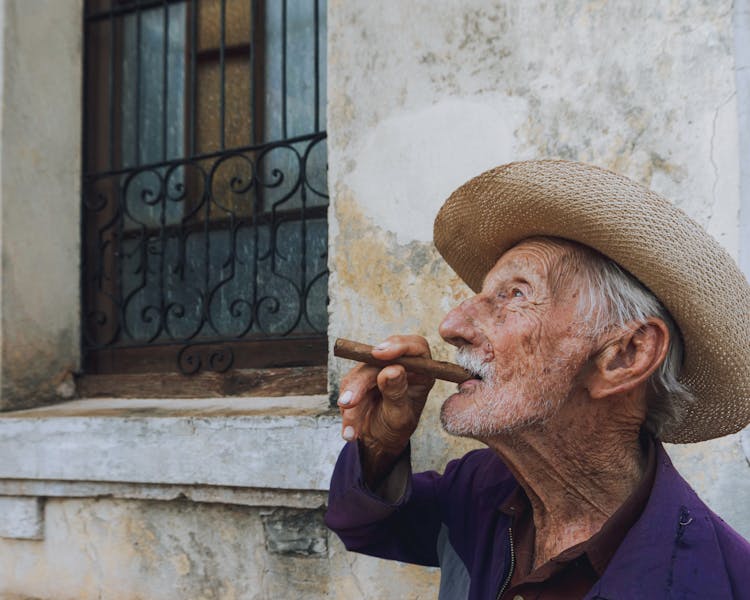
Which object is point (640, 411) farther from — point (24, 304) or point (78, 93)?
point (78, 93)

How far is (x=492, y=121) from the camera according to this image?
7.95 feet

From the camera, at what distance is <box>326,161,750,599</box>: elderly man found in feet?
4.60

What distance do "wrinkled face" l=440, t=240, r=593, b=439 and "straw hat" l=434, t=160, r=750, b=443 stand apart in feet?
0.36

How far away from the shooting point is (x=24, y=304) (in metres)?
3.31

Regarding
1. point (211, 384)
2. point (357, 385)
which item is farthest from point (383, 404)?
point (211, 384)

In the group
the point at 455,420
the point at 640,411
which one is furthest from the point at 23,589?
the point at 640,411

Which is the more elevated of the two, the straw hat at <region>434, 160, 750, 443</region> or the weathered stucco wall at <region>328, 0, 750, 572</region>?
the weathered stucco wall at <region>328, 0, 750, 572</region>

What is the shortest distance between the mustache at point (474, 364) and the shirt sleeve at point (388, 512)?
0.33m

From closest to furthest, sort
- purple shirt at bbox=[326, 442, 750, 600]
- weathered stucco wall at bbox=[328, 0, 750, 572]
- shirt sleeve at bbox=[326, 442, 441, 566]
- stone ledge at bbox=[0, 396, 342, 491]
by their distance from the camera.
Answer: purple shirt at bbox=[326, 442, 750, 600] → shirt sleeve at bbox=[326, 442, 441, 566] → weathered stucco wall at bbox=[328, 0, 750, 572] → stone ledge at bbox=[0, 396, 342, 491]

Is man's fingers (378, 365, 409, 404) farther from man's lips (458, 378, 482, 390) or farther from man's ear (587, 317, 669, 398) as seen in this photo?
man's ear (587, 317, 669, 398)

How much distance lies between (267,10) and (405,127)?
1263mm

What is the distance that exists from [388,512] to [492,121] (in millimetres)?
1282

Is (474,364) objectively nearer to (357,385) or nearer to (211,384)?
(357,385)

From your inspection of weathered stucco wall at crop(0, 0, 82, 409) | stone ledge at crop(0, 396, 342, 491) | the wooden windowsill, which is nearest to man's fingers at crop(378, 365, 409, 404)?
stone ledge at crop(0, 396, 342, 491)
